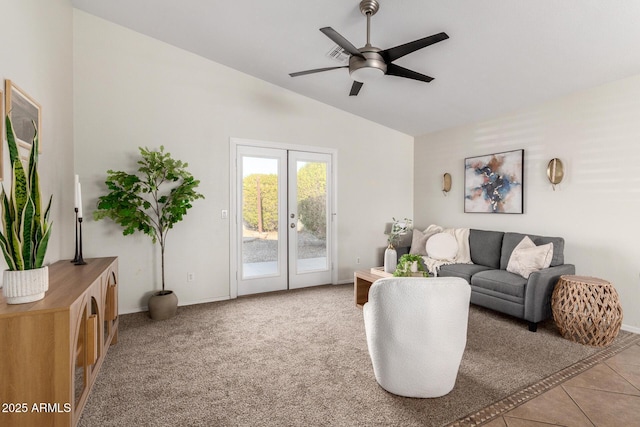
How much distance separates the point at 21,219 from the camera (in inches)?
61.8

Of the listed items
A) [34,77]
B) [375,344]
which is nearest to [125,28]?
[34,77]

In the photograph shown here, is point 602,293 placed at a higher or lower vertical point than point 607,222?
lower

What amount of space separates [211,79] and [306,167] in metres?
1.72

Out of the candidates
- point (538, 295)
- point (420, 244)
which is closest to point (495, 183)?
point (420, 244)

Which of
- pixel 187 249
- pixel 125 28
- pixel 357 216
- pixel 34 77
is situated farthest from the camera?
pixel 357 216

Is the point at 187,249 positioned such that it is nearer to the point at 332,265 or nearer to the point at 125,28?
the point at 332,265

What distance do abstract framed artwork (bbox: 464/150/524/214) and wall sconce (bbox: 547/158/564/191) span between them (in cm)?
35

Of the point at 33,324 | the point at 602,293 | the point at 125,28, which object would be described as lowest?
the point at 602,293

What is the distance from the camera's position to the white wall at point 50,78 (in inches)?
80.7

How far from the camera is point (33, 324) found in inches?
57.8

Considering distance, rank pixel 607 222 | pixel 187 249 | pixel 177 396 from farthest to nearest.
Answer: pixel 187 249 → pixel 607 222 → pixel 177 396

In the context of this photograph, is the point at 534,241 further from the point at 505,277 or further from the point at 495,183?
the point at 495,183

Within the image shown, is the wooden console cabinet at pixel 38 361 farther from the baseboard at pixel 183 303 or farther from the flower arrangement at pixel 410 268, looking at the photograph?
the flower arrangement at pixel 410 268

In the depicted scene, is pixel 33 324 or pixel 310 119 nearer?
pixel 33 324
